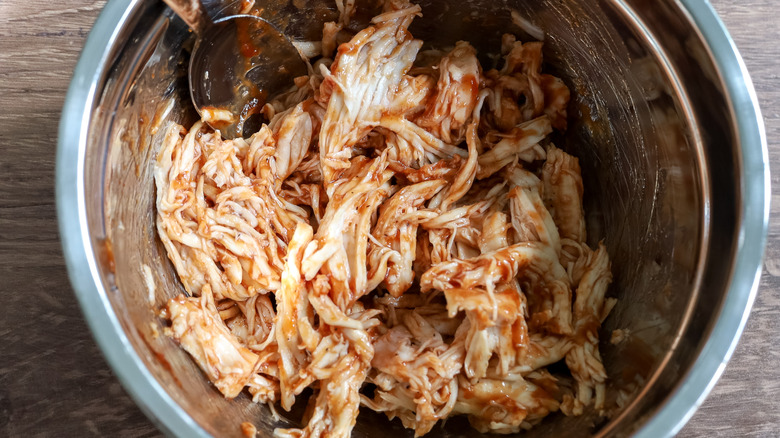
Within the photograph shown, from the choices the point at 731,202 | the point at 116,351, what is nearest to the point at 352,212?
the point at 116,351

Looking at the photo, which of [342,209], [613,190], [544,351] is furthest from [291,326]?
[613,190]

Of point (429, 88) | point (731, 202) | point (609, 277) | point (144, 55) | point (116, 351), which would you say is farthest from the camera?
point (429, 88)

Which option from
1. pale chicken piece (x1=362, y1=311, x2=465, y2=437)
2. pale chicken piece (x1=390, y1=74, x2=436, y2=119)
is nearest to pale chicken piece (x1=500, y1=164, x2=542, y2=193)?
pale chicken piece (x1=390, y1=74, x2=436, y2=119)

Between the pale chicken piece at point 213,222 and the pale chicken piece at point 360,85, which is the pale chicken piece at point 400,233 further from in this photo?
the pale chicken piece at point 213,222

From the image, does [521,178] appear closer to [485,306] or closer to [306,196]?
[485,306]

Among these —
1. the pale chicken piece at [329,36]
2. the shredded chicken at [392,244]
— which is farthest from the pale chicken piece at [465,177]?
the pale chicken piece at [329,36]

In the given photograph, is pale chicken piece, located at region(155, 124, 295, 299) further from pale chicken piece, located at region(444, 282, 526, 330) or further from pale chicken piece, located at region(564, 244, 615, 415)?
pale chicken piece, located at region(564, 244, 615, 415)

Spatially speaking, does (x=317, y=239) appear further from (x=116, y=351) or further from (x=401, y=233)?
(x=116, y=351)
